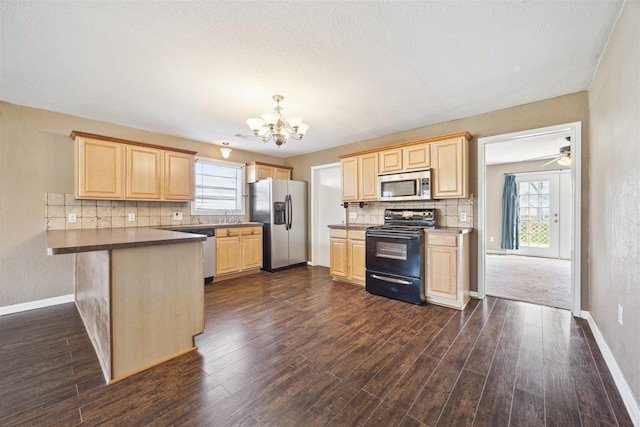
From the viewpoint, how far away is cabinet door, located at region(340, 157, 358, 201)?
4.31 metres

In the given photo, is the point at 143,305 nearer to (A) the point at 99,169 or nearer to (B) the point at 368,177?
(A) the point at 99,169

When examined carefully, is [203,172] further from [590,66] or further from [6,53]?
[590,66]

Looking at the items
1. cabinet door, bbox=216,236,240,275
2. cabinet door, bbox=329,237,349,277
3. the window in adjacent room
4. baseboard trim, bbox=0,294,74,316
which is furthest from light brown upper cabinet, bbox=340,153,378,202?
baseboard trim, bbox=0,294,74,316

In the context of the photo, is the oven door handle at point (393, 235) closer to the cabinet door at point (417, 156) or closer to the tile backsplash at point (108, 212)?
the cabinet door at point (417, 156)

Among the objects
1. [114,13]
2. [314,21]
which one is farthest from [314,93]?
[114,13]

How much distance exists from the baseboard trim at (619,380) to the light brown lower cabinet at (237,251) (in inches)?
171

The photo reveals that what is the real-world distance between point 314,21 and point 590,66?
2.48 metres

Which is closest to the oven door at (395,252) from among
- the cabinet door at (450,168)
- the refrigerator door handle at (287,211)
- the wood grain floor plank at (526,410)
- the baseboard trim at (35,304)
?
the cabinet door at (450,168)

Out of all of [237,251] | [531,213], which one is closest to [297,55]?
[237,251]

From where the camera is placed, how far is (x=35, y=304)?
3088 mm

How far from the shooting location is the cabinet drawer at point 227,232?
425 centimetres

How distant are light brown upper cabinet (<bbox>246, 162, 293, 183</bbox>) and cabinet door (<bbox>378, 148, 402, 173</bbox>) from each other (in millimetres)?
2363

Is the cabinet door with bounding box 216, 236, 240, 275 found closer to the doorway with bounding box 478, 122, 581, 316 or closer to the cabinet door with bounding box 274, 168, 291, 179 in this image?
the cabinet door with bounding box 274, 168, 291, 179

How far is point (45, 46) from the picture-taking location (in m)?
1.99
